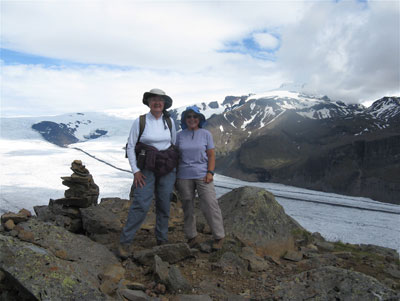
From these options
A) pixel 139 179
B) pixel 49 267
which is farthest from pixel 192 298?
pixel 139 179

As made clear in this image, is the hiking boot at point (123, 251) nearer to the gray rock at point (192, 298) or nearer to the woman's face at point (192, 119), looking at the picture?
the gray rock at point (192, 298)

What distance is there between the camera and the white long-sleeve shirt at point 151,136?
5.37 metres

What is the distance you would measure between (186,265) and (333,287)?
222 cm

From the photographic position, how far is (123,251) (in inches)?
215

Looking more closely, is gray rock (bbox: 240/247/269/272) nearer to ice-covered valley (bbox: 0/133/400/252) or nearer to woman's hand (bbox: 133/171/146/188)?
woman's hand (bbox: 133/171/146/188)

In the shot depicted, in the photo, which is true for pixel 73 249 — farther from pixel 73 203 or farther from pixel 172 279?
pixel 73 203

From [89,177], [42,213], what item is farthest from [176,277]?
[89,177]

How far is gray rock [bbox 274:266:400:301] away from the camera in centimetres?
384

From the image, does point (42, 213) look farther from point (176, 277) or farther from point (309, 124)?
point (309, 124)

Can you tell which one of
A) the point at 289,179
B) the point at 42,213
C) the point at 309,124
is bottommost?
the point at 289,179

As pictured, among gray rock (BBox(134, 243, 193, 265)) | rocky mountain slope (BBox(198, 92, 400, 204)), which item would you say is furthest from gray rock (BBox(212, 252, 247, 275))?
rocky mountain slope (BBox(198, 92, 400, 204))

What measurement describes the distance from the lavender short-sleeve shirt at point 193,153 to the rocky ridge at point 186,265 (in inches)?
45.9

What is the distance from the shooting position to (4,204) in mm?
50219

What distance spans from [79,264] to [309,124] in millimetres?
200188
